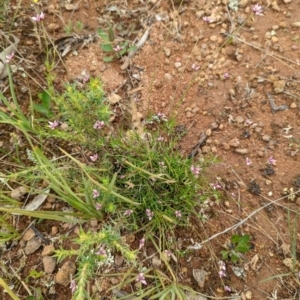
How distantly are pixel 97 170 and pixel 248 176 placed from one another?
0.86m

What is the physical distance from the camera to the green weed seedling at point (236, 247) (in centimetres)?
185

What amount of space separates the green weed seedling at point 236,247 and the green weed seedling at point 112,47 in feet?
4.60

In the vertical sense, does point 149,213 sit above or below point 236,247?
above

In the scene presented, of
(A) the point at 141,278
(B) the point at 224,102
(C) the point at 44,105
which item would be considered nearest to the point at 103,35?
(C) the point at 44,105

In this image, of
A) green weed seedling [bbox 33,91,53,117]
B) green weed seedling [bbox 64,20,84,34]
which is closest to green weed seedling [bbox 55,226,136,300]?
green weed seedling [bbox 33,91,53,117]

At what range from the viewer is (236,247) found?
6.15ft

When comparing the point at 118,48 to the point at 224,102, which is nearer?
the point at 224,102

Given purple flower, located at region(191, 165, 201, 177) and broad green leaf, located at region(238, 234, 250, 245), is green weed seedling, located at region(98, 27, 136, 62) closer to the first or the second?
purple flower, located at region(191, 165, 201, 177)

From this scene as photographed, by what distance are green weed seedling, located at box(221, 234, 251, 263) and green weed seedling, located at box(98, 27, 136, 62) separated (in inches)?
55.2

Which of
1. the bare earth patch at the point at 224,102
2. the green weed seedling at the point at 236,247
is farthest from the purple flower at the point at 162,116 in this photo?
the green weed seedling at the point at 236,247

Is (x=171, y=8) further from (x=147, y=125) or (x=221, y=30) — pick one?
(x=147, y=125)

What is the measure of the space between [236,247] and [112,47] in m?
1.54

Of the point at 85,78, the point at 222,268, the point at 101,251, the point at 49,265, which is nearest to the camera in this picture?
the point at 101,251

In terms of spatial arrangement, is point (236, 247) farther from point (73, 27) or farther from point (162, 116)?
point (73, 27)
